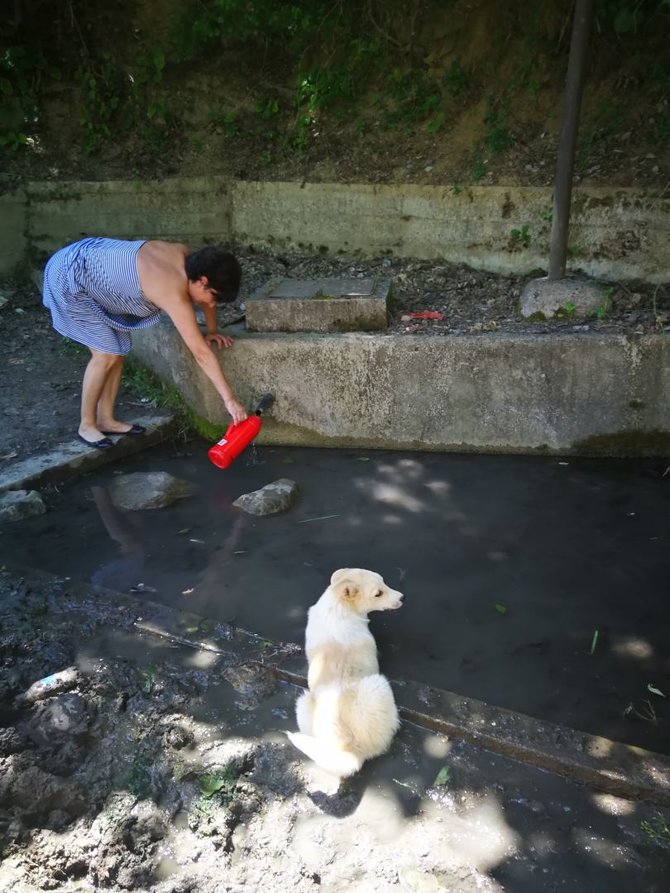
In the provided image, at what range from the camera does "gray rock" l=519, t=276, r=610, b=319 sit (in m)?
4.89

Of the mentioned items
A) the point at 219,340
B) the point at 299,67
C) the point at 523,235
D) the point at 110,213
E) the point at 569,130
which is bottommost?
the point at 219,340

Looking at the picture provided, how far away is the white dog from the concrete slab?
249 cm

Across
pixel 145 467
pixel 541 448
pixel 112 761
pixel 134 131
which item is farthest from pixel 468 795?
pixel 134 131

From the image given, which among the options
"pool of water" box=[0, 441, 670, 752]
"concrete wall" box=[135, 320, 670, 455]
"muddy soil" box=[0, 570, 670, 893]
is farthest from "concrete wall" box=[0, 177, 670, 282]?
"muddy soil" box=[0, 570, 670, 893]

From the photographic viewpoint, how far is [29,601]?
3379 mm

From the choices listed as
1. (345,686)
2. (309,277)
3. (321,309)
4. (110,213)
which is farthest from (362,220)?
(345,686)

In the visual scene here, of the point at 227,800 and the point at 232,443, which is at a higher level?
the point at 232,443

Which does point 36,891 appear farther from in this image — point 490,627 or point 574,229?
point 574,229

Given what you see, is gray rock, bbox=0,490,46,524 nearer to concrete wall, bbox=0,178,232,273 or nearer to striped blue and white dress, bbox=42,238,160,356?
striped blue and white dress, bbox=42,238,160,356

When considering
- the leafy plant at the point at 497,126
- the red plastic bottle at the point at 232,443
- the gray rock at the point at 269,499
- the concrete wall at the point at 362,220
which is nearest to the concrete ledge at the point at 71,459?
the red plastic bottle at the point at 232,443

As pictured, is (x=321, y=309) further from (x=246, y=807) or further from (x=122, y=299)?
(x=246, y=807)

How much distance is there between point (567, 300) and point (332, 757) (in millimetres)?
3657

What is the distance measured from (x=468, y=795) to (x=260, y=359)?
131 inches

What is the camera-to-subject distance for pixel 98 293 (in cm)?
452
